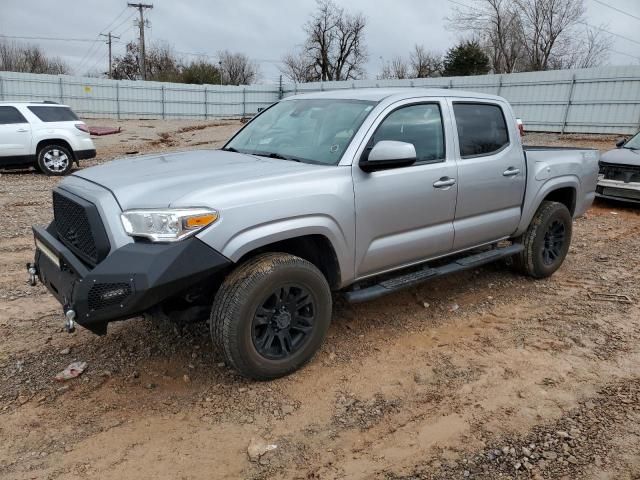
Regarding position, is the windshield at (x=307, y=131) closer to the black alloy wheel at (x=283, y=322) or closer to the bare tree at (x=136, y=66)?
the black alloy wheel at (x=283, y=322)

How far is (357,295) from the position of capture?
3.67m

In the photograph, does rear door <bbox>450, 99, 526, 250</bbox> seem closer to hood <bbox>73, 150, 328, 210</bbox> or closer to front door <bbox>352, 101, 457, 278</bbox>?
front door <bbox>352, 101, 457, 278</bbox>

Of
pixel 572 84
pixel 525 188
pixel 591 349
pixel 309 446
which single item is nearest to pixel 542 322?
pixel 591 349

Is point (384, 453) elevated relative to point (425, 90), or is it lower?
lower

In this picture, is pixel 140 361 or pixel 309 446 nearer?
pixel 309 446

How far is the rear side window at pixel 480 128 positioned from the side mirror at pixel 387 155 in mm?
977

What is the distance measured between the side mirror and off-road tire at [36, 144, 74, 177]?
11.0 meters

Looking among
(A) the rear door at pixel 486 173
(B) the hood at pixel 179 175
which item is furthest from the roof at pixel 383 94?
(B) the hood at pixel 179 175

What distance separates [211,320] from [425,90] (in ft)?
8.54

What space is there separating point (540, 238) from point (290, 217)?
10.2 ft

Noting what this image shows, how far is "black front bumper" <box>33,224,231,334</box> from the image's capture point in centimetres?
268

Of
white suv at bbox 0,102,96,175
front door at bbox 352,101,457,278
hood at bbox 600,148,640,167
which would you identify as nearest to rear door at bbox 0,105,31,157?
white suv at bbox 0,102,96,175

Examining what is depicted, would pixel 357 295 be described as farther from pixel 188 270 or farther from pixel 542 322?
pixel 542 322

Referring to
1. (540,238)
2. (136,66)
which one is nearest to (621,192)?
(540,238)
